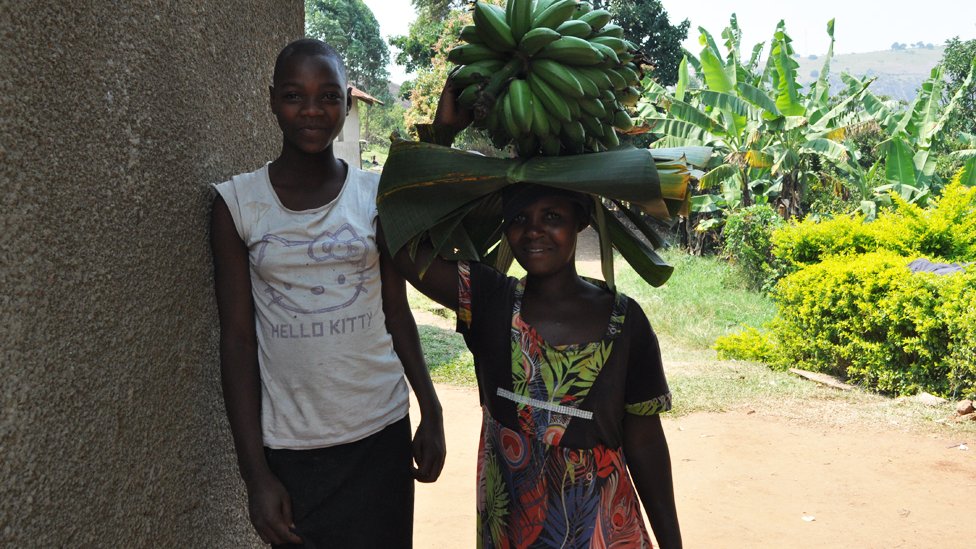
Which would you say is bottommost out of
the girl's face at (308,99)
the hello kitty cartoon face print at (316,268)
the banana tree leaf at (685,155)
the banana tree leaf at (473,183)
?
the hello kitty cartoon face print at (316,268)

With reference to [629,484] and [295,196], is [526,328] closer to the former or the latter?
[629,484]

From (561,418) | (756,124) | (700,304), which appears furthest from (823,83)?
(561,418)

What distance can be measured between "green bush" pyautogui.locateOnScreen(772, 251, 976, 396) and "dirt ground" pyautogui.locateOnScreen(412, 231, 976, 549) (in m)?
0.96

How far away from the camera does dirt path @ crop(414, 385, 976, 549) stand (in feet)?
13.6

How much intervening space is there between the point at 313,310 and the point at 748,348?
288 inches

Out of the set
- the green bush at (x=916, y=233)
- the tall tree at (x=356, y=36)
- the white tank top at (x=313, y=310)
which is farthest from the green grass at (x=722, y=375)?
the tall tree at (x=356, y=36)

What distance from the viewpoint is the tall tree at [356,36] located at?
1870 inches

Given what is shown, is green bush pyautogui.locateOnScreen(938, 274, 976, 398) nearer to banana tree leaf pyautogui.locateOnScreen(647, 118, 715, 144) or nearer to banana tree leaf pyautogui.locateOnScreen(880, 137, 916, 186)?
banana tree leaf pyautogui.locateOnScreen(647, 118, 715, 144)

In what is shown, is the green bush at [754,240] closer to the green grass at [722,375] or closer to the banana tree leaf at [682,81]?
the green grass at [722,375]

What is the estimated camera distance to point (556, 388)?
1865mm

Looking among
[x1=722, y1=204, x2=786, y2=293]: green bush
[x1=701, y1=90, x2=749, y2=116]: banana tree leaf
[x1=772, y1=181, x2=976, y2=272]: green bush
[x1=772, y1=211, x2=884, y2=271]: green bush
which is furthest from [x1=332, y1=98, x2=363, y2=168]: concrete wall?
[x1=772, y1=181, x2=976, y2=272]: green bush

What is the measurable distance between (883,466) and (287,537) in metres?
4.44

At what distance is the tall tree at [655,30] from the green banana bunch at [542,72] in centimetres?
2130

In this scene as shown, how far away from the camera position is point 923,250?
839cm
